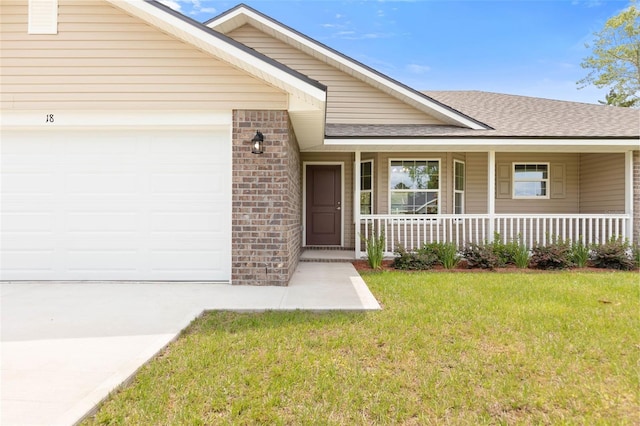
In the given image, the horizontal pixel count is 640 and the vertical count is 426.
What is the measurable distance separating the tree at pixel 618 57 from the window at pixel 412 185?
70.3 ft

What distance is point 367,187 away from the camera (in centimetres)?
931

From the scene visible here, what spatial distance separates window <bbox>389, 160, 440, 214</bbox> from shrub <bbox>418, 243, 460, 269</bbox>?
1560 mm

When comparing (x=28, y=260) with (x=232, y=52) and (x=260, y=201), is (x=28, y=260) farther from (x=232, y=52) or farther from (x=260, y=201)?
(x=232, y=52)

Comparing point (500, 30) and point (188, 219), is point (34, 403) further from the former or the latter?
point (500, 30)

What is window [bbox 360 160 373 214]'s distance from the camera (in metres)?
9.20

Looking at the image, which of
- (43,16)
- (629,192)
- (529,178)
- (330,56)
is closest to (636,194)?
(629,192)

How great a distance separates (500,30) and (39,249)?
737 inches

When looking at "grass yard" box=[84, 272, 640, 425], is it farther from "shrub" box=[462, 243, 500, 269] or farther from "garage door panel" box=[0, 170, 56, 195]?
"garage door panel" box=[0, 170, 56, 195]

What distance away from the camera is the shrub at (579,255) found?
291 inches

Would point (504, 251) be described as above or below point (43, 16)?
below

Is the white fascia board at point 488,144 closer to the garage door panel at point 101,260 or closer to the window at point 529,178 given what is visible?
the window at point 529,178

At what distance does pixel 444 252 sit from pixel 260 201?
14.2ft

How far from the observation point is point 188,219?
554 centimetres

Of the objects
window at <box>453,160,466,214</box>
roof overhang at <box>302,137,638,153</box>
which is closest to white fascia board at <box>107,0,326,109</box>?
roof overhang at <box>302,137,638,153</box>
